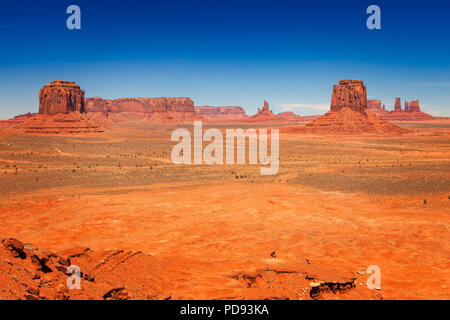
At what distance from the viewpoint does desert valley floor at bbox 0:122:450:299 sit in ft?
27.1

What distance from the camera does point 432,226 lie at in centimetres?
1402

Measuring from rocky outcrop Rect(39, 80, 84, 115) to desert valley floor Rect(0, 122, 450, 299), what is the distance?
234 feet

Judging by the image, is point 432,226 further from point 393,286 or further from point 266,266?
point 266,266

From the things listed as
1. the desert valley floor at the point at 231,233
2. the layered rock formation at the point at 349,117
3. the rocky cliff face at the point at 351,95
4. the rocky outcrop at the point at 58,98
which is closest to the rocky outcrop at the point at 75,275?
the desert valley floor at the point at 231,233

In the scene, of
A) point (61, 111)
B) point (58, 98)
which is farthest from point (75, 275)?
point (58, 98)

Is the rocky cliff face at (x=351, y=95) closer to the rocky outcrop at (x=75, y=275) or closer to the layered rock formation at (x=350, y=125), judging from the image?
the layered rock formation at (x=350, y=125)

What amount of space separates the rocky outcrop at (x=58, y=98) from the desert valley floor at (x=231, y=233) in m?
71.4

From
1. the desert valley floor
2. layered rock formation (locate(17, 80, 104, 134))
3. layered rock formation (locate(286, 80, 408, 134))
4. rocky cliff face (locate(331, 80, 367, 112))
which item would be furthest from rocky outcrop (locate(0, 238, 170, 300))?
rocky cliff face (locate(331, 80, 367, 112))

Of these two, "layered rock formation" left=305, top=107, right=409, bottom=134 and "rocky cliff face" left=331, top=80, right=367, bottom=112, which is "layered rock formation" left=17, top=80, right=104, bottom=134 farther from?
"rocky cliff face" left=331, top=80, right=367, bottom=112

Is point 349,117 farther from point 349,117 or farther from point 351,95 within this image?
point 351,95

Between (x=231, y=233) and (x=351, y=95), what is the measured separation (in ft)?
316

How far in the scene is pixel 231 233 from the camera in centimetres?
1359

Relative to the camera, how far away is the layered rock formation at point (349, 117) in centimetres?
9325

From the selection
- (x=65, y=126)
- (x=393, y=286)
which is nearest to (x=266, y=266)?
(x=393, y=286)
